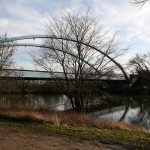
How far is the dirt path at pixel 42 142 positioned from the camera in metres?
8.20

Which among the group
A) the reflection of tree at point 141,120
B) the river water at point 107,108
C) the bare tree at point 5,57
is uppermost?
the bare tree at point 5,57

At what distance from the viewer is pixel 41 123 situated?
13.1m

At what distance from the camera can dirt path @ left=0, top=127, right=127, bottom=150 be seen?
8.20 meters

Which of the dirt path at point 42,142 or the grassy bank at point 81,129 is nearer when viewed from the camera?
the dirt path at point 42,142

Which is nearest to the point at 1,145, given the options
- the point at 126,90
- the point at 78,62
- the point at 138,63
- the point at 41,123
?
the point at 41,123

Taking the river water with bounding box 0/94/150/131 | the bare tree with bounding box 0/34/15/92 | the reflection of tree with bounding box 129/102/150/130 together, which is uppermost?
the bare tree with bounding box 0/34/15/92

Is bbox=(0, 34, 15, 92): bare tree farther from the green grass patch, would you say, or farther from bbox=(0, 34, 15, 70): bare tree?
the green grass patch

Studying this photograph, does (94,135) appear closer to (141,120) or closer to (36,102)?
(141,120)

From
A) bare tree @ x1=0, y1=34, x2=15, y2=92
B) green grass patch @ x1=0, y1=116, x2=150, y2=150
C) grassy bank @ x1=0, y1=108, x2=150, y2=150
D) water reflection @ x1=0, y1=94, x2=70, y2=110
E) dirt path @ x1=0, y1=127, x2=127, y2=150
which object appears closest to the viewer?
dirt path @ x1=0, y1=127, x2=127, y2=150

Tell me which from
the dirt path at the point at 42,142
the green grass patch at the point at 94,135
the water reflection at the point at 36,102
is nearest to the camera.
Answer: the dirt path at the point at 42,142

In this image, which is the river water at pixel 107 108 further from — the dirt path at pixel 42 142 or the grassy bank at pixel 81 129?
the dirt path at pixel 42 142

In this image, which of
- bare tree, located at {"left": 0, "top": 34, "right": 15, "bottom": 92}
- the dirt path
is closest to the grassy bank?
the dirt path

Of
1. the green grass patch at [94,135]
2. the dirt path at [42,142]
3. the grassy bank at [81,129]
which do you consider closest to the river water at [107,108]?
the grassy bank at [81,129]

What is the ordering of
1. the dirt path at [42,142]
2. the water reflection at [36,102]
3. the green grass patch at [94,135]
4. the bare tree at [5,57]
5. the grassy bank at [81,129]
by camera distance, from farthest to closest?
the water reflection at [36,102], the bare tree at [5,57], the grassy bank at [81,129], the green grass patch at [94,135], the dirt path at [42,142]
